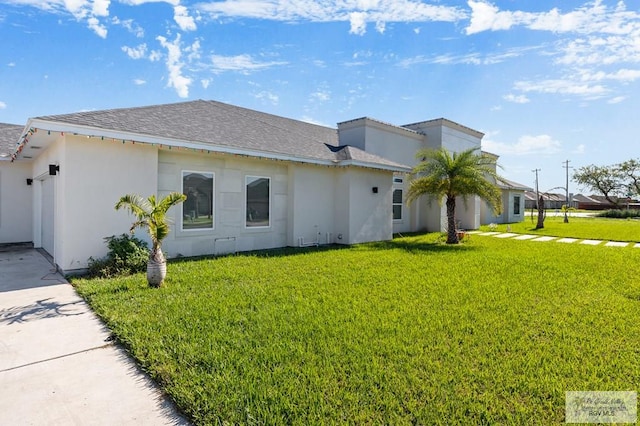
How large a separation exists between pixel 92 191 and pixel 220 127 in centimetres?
517

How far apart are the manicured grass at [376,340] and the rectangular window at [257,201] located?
3.69m

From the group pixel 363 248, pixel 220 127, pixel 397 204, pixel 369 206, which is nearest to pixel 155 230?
pixel 220 127

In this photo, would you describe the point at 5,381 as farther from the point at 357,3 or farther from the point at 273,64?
the point at 273,64

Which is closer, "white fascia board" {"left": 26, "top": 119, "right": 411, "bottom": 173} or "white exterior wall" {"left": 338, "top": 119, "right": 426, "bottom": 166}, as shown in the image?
"white fascia board" {"left": 26, "top": 119, "right": 411, "bottom": 173}

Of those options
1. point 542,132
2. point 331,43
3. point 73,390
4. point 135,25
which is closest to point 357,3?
point 331,43

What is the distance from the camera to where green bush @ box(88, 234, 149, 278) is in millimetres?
8672

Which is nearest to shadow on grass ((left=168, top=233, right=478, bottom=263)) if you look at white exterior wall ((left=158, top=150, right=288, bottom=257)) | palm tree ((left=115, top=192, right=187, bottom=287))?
white exterior wall ((left=158, top=150, right=288, bottom=257))

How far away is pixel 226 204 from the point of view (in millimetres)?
11977

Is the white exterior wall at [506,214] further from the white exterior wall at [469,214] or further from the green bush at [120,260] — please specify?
the green bush at [120,260]

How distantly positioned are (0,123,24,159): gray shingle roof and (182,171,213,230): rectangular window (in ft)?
27.6

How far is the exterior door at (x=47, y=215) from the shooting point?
1091cm

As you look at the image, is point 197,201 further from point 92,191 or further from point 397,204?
point 397,204

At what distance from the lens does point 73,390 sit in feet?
11.9

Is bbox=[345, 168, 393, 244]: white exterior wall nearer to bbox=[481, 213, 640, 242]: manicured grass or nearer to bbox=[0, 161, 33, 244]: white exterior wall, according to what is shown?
bbox=[481, 213, 640, 242]: manicured grass
